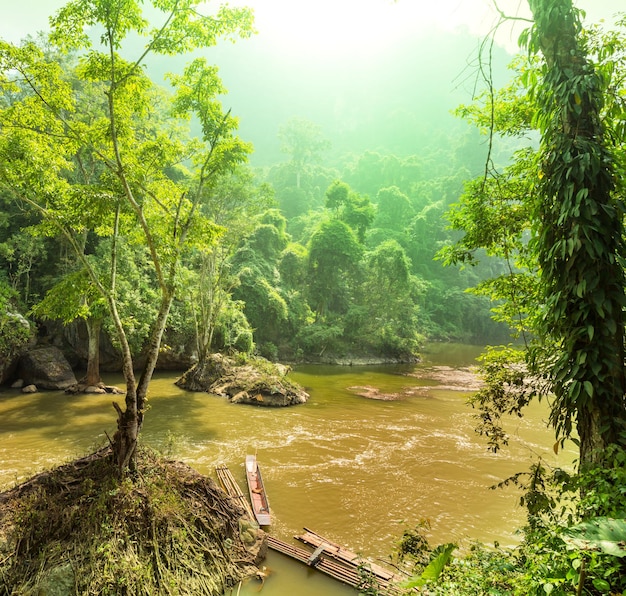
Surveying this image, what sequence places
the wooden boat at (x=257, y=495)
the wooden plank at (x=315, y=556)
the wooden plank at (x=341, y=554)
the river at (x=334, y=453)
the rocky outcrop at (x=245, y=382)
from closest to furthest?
the wooden plank at (x=341, y=554) < the wooden plank at (x=315, y=556) < the wooden boat at (x=257, y=495) < the river at (x=334, y=453) < the rocky outcrop at (x=245, y=382)

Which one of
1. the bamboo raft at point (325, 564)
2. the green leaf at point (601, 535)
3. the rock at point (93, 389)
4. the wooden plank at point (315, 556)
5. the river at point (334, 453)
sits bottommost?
the river at point (334, 453)

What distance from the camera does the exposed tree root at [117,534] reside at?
4934 mm

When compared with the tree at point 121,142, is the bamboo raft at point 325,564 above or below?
below

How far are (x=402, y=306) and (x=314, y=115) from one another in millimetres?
102243

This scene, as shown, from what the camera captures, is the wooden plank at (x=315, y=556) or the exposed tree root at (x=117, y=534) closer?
the exposed tree root at (x=117, y=534)

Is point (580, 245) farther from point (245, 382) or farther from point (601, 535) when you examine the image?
point (245, 382)

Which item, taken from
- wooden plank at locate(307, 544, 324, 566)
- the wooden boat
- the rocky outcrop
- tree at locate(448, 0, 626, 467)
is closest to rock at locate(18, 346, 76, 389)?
the rocky outcrop

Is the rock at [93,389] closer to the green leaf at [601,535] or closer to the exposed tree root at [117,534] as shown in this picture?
the exposed tree root at [117,534]

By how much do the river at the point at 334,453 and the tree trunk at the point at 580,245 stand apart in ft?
14.8

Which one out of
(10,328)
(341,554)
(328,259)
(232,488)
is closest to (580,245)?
(341,554)

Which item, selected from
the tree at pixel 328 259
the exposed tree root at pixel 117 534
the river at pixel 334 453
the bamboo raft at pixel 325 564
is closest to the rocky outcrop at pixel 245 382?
the river at pixel 334 453

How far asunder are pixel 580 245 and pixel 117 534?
672 centimetres

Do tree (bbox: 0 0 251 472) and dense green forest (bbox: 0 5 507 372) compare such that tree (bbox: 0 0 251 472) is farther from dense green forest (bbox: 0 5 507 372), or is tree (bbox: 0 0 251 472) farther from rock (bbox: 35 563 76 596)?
rock (bbox: 35 563 76 596)

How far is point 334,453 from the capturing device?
12.0 metres
